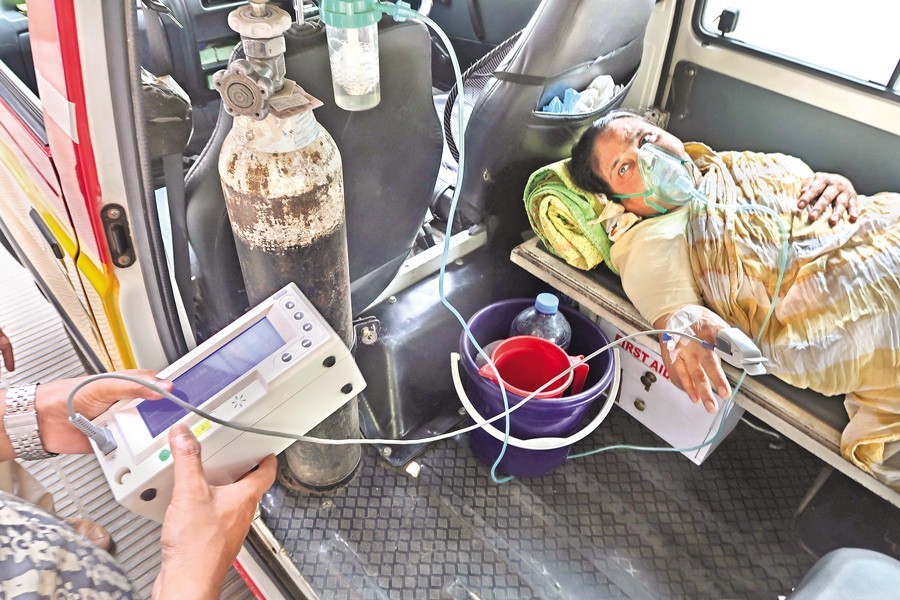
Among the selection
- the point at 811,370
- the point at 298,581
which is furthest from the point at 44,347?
the point at 811,370

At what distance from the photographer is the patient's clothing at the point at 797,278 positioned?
4.27 ft

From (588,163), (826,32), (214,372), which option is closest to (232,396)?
(214,372)

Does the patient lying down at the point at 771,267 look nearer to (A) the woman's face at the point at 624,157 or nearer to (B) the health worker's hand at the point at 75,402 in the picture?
(A) the woman's face at the point at 624,157

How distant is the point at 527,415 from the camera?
5.03ft

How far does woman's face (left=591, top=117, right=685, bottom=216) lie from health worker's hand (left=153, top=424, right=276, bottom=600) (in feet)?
4.11

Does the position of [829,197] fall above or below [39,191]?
below

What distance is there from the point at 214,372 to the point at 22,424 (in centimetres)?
43

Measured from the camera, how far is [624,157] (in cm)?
168

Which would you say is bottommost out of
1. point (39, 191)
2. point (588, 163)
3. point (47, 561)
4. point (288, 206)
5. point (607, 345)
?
point (607, 345)

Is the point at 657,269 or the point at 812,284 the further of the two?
the point at 657,269

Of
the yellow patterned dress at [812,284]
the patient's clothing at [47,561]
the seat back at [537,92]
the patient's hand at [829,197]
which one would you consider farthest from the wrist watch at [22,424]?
the patient's hand at [829,197]

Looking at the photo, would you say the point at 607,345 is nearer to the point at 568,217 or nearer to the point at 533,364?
the point at 533,364

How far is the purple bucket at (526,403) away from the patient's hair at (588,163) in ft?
1.21

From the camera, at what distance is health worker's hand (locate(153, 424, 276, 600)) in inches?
35.9
